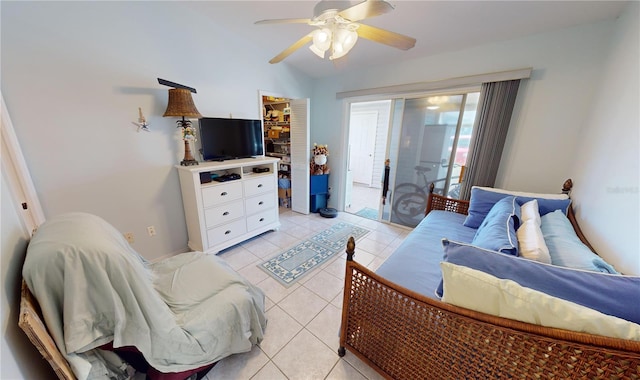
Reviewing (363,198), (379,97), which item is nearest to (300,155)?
(379,97)

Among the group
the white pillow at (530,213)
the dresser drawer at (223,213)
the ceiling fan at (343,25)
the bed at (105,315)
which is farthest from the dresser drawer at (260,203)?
the white pillow at (530,213)

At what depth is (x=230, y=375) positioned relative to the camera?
1318mm

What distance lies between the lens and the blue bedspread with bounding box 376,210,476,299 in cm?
135

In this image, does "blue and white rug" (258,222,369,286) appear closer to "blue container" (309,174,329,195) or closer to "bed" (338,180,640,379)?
"blue container" (309,174,329,195)

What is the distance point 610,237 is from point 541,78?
1705 mm

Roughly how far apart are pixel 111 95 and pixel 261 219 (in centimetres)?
195

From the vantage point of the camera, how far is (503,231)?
4.23 ft

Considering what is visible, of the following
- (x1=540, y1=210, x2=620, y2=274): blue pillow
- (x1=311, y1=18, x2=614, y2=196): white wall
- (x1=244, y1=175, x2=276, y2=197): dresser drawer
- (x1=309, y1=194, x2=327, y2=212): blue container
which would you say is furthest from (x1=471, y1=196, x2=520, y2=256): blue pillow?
(x1=309, y1=194, x2=327, y2=212): blue container

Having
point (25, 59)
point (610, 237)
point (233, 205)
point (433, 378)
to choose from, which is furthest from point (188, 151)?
point (610, 237)

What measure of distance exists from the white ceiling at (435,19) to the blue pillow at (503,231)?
5.01 ft

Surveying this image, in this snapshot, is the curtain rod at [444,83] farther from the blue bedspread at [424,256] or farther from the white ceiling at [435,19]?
the blue bedspread at [424,256]

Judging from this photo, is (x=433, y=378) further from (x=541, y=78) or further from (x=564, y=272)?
(x=541, y=78)

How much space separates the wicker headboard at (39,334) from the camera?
664 millimetres

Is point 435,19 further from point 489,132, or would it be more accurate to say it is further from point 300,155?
point 300,155
